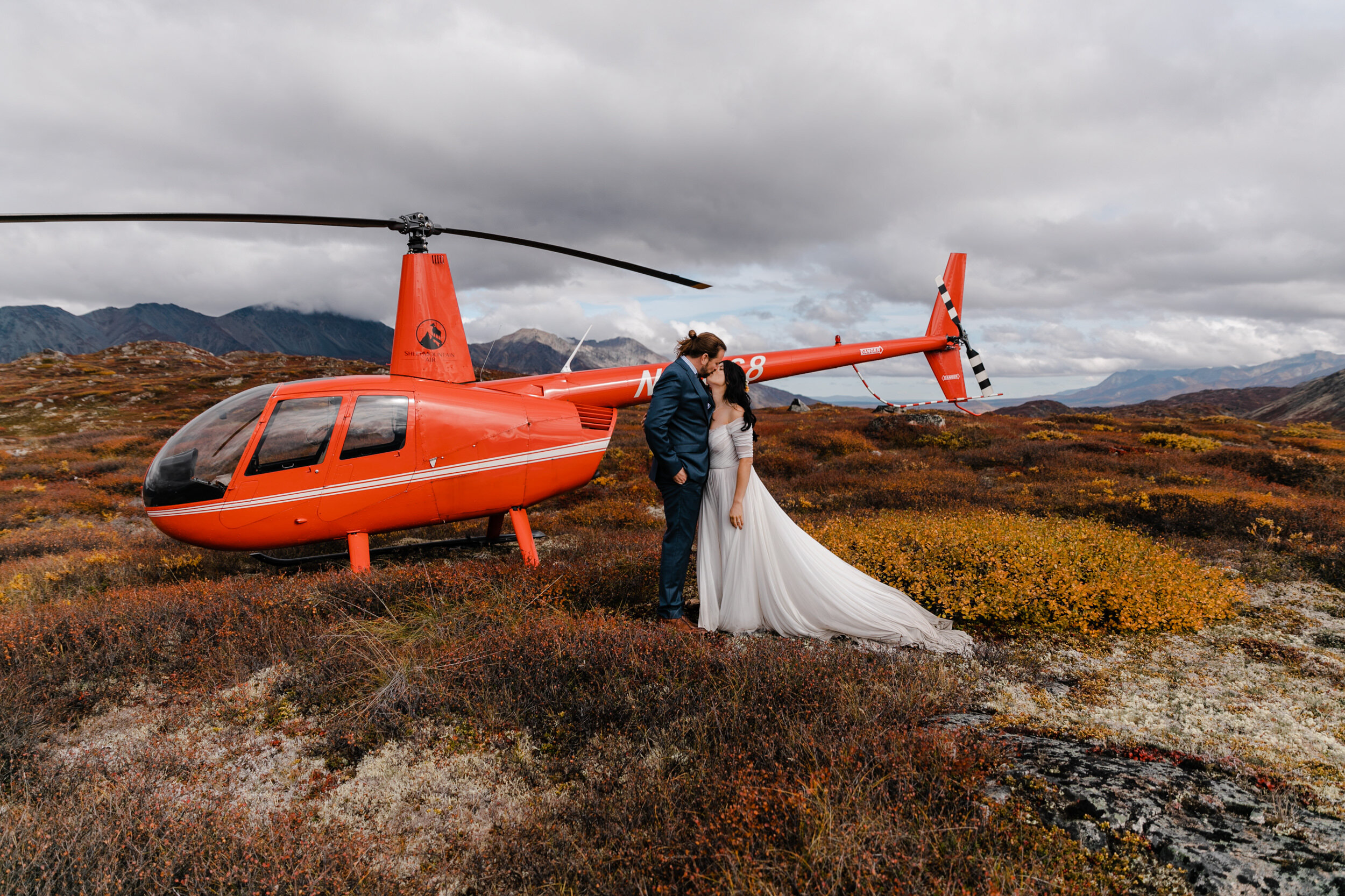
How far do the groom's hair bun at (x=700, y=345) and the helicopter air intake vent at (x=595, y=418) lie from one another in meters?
2.65

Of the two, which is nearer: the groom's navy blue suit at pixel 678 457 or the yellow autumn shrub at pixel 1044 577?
the groom's navy blue suit at pixel 678 457

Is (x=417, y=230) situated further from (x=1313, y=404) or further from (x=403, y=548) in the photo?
(x=1313, y=404)

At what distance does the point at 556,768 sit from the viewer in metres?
3.36

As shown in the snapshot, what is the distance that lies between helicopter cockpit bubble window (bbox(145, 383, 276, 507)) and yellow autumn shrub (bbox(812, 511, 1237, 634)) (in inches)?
273

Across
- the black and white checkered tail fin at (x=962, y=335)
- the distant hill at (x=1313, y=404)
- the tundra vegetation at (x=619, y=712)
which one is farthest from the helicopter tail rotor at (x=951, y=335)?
the distant hill at (x=1313, y=404)

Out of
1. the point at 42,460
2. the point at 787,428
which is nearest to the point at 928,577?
the point at 787,428

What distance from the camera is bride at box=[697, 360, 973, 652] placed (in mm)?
5270

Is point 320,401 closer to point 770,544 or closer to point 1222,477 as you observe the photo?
point 770,544

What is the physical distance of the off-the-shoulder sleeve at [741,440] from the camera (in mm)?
5297

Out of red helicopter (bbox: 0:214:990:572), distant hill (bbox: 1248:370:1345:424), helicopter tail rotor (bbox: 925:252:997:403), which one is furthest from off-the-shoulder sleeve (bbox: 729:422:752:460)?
distant hill (bbox: 1248:370:1345:424)

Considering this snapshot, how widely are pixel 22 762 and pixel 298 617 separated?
1.84 meters

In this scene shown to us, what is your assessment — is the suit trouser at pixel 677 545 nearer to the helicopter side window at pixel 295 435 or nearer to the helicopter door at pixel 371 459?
the helicopter door at pixel 371 459

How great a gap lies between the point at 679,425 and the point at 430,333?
4025 mm

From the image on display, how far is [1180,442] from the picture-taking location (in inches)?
653
